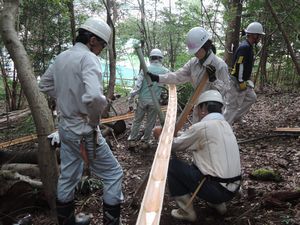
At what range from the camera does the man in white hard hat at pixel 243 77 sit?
685cm

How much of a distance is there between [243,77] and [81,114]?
14.7 ft

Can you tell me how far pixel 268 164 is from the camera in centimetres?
553

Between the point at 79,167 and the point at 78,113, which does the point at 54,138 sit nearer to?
the point at 79,167

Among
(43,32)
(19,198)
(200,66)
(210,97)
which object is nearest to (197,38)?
→ (200,66)

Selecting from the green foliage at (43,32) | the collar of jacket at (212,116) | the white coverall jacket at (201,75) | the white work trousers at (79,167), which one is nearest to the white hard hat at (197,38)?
the white coverall jacket at (201,75)

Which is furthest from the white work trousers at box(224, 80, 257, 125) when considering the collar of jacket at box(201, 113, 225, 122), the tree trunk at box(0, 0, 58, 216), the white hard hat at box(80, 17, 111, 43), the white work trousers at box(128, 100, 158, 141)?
the tree trunk at box(0, 0, 58, 216)

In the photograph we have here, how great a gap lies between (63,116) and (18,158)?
2742 mm

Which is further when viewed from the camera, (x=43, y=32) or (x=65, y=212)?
(x=43, y=32)

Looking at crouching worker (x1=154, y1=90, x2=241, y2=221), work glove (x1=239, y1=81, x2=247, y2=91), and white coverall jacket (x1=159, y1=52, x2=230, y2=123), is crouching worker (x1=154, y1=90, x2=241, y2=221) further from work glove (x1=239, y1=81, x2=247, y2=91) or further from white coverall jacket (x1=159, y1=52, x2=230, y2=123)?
work glove (x1=239, y1=81, x2=247, y2=91)

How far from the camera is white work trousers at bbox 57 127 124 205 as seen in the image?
353 cm

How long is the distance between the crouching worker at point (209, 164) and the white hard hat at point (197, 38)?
1129mm

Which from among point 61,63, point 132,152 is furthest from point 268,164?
point 61,63

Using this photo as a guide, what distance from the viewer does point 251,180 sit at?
193 inches

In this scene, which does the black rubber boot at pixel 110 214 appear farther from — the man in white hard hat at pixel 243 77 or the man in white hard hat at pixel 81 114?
the man in white hard hat at pixel 243 77
